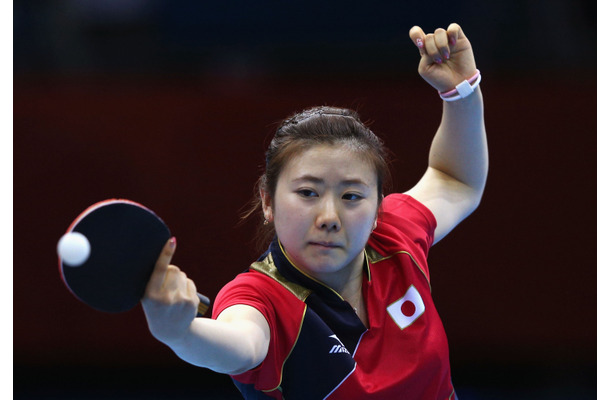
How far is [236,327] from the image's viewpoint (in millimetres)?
1587

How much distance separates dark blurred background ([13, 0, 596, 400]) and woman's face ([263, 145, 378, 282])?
2.08m

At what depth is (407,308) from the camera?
1979mm

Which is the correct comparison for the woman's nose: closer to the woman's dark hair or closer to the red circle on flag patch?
the woman's dark hair

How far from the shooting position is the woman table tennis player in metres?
1.74

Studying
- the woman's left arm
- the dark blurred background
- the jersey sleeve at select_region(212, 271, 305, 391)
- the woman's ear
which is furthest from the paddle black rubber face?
the dark blurred background

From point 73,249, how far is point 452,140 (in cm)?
141

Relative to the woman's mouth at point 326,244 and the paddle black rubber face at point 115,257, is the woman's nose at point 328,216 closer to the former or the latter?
the woman's mouth at point 326,244

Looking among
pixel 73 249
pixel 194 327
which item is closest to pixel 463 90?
pixel 194 327

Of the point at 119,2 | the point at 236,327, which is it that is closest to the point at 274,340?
the point at 236,327

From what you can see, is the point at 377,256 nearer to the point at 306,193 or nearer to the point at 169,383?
the point at 306,193

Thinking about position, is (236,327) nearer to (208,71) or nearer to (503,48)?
(208,71)

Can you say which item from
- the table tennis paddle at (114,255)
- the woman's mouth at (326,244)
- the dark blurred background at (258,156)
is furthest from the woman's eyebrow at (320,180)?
the dark blurred background at (258,156)

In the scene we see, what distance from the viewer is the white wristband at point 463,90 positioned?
7.45ft

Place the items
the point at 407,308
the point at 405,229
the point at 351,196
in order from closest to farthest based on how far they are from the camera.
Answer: the point at 351,196, the point at 407,308, the point at 405,229
